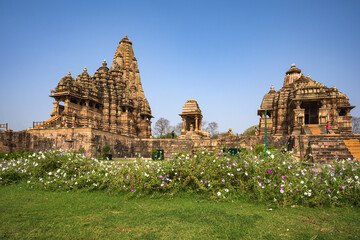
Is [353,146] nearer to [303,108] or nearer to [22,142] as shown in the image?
[303,108]

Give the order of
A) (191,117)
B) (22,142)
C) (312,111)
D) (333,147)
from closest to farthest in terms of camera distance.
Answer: (333,147)
(22,142)
(312,111)
(191,117)

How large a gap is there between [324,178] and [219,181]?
7.42 ft

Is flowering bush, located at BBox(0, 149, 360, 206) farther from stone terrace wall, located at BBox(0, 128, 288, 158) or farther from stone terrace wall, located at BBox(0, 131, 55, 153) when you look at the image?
stone terrace wall, located at BBox(0, 131, 55, 153)

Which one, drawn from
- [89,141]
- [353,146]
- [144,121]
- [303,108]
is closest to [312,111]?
[303,108]

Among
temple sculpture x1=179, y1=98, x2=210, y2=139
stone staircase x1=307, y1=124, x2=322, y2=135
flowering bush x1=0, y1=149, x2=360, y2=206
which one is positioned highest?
temple sculpture x1=179, y1=98, x2=210, y2=139

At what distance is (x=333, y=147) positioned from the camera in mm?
12672

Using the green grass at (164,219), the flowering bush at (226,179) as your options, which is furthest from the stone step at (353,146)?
the green grass at (164,219)

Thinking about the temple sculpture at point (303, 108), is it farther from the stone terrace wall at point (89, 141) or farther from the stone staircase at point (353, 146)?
the stone staircase at point (353, 146)

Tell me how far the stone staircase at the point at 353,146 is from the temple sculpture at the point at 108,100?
18.5m

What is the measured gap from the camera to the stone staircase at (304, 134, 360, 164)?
39.3 ft

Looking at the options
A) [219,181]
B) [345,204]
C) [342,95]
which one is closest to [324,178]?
[345,204]

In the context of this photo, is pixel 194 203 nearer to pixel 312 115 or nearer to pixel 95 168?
pixel 95 168

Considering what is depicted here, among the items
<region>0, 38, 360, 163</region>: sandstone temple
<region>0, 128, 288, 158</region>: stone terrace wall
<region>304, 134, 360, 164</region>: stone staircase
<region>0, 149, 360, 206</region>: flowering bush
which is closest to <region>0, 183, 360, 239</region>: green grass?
<region>0, 149, 360, 206</region>: flowering bush

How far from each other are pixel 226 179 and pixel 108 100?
2647cm
